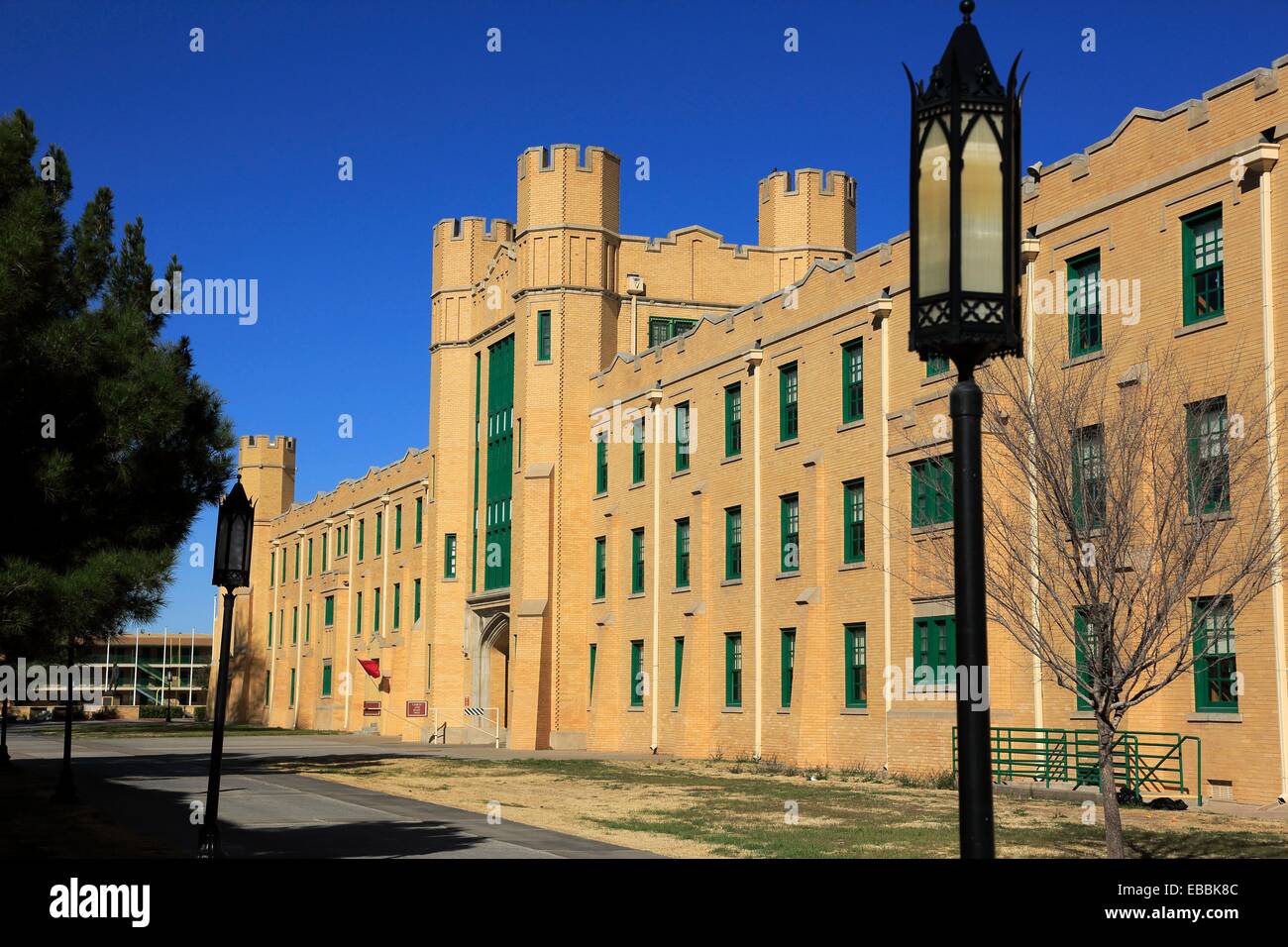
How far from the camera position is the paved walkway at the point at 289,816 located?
1648 centimetres

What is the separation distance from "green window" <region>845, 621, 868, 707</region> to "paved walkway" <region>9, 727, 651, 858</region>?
1246 cm

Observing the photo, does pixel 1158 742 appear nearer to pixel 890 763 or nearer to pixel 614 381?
pixel 890 763

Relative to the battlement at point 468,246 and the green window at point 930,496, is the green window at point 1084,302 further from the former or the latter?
the battlement at point 468,246

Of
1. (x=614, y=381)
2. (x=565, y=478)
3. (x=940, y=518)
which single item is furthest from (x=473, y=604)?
(x=940, y=518)

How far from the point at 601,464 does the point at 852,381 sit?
1493 centimetres

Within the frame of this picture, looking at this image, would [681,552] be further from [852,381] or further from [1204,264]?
[1204,264]

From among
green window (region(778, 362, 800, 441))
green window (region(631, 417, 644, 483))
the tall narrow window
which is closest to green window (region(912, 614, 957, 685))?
green window (region(778, 362, 800, 441))

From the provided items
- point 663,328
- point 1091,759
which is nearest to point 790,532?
point 1091,759

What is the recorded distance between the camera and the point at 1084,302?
1074 inches

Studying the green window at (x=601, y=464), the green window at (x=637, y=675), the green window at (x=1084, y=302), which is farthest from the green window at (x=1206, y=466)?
the green window at (x=601, y=464)

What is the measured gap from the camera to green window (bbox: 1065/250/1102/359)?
26.6 meters

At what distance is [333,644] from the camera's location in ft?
247

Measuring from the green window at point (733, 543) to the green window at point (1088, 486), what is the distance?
21867mm

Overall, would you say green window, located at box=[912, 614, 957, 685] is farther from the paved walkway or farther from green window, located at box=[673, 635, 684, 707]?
the paved walkway
